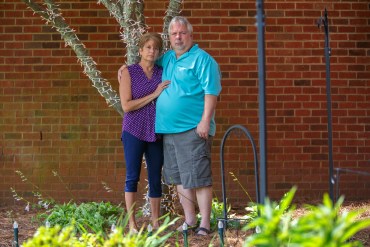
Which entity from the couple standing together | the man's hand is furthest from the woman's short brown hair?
the man's hand

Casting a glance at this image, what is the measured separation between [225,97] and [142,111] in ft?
7.46

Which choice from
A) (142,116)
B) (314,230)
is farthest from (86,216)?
(314,230)

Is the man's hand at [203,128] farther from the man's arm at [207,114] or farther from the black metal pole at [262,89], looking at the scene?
the black metal pole at [262,89]

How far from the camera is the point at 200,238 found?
19.2 ft

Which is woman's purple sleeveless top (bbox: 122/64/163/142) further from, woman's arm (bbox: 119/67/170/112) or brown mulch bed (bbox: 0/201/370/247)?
brown mulch bed (bbox: 0/201/370/247)

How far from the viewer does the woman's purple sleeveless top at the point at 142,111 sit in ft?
19.4

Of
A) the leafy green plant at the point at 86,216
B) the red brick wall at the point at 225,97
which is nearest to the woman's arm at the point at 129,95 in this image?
the leafy green plant at the point at 86,216

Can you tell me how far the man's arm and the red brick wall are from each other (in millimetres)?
2370

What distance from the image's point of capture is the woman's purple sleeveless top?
19.4 ft

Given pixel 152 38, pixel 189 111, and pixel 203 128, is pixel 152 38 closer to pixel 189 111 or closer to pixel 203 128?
pixel 189 111

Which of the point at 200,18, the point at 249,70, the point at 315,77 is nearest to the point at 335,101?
the point at 315,77

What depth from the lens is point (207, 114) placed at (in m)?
5.71

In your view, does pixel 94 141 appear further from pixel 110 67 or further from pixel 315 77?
pixel 315 77

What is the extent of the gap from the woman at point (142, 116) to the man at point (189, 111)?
0.08 meters
